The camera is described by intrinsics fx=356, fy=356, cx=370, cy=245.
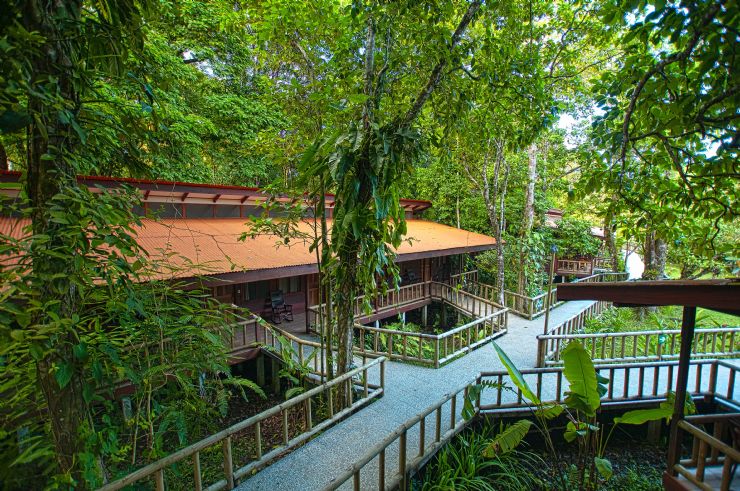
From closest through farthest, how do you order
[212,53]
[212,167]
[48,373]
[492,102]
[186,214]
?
[48,373] < [492,102] < [186,214] < [212,53] < [212,167]

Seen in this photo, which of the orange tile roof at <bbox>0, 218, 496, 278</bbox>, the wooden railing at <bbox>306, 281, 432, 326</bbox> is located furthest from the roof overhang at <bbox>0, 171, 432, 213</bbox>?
the wooden railing at <bbox>306, 281, 432, 326</bbox>

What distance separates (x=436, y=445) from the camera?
5.18m

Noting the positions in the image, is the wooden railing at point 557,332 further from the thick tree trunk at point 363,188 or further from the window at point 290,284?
the window at point 290,284

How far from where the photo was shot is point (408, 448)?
525cm

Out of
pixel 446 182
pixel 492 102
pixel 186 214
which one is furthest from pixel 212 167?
pixel 492 102

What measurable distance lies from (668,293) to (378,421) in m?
4.47

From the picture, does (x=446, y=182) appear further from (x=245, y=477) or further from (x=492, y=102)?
(x=245, y=477)

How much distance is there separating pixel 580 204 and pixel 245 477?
2009cm

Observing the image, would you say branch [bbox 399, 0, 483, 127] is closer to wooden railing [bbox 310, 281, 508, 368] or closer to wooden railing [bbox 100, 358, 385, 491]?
wooden railing [bbox 100, 358, 385, 491]

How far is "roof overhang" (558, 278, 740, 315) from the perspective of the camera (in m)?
2.78

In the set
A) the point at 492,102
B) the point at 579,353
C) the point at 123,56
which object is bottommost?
the point at 579,353

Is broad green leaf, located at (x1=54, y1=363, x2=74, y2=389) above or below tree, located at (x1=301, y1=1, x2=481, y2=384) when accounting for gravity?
below

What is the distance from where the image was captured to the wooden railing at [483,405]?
4.30m

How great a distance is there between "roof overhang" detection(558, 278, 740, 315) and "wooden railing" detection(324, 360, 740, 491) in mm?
1504
